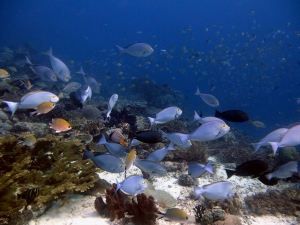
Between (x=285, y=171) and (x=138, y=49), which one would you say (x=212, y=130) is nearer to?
(x=285, y=171)

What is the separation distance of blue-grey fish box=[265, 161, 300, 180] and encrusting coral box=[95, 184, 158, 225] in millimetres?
2014

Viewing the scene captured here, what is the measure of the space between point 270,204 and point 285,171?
2820mm

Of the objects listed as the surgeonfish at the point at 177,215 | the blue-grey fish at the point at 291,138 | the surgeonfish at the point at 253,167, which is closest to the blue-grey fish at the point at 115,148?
the surgeonfish at the point at 177,215

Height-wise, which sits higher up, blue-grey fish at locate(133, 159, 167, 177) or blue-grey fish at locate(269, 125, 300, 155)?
blue-grey fish at locate(269, 125, 300, 155)

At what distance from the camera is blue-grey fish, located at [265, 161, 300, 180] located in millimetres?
3162

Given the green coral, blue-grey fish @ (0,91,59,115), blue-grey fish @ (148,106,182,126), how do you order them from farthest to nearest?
blue-grey fish @ (148,106,182,126) → blue-grey fish @ (0,91,59,115) → the green coral

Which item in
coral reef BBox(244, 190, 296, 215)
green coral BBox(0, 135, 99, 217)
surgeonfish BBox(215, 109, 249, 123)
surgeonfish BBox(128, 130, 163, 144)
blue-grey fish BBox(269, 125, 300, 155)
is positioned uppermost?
surgeonfish BBox(215, 109, 249, 123)

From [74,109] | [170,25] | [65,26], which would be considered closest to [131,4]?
[170,25]

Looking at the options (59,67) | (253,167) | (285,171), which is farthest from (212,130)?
(59,67)

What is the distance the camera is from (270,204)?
5301 mm

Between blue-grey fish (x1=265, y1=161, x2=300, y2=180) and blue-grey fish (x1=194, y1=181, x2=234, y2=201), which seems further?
blue-grey fish (x1=194, y1=181, x2=234, y2=201)

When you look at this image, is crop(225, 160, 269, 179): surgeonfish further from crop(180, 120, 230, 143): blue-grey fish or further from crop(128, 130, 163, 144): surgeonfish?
crop(128, 130, 163, 144): surgeonfish

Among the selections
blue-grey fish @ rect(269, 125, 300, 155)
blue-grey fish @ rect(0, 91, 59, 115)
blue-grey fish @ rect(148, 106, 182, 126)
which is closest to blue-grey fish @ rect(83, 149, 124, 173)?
blue-grey fish @ rect(148, 106, 182, 126)

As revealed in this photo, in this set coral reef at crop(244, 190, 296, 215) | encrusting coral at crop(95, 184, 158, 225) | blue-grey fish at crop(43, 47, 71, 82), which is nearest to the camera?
encrusting coral at crop(95, 184, 158, 225)
